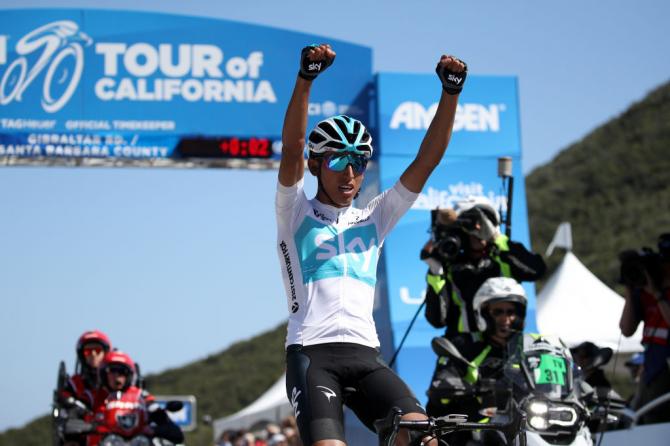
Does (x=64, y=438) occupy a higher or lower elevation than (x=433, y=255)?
lower

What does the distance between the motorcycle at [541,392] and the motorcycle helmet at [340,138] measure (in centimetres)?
150

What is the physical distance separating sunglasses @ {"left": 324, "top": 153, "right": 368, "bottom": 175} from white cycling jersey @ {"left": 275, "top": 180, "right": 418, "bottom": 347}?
0.52ft

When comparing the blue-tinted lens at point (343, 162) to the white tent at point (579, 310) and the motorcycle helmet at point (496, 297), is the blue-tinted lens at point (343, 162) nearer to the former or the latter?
the motorcycle helmet at point (496, 297)

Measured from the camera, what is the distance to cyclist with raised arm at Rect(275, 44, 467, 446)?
4652 millimetres

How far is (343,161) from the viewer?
16.6 ft

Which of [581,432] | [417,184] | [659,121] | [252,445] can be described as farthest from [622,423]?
[659,121]

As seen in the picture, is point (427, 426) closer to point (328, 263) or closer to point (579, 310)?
point (328, 263)

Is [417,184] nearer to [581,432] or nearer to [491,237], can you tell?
[581,432]

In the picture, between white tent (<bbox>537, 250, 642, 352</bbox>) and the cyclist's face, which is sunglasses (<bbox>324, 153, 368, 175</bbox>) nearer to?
the cyclist's face

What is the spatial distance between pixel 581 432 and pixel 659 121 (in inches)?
2537

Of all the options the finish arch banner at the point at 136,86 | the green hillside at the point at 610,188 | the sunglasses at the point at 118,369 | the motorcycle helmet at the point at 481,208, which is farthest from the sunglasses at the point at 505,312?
the green hillside at the point at 610,188

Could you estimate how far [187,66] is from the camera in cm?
1589

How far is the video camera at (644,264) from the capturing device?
9.04 metres

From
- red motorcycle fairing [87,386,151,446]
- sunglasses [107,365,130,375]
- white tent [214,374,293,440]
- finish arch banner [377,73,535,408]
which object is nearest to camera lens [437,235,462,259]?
red motorcycle fairing [87,386,151,446]
